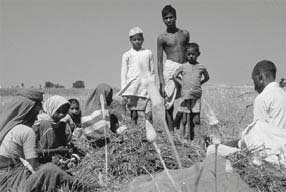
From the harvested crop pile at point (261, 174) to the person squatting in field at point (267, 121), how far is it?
0.20 feet

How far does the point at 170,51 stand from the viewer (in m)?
5.92

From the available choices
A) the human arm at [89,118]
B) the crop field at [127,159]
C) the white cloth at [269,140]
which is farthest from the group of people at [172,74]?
the white cloth at [269,140]

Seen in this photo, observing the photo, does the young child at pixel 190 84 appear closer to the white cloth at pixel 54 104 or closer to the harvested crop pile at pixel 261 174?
the white cloth at pixel 54 104

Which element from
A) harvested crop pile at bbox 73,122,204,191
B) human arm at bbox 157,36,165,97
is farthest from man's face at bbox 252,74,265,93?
human arm at bbox 157,36,165,97

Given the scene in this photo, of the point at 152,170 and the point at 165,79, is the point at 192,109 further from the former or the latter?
the point at 152,170

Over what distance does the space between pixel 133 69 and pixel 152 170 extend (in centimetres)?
223

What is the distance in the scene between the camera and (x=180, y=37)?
19.2ft

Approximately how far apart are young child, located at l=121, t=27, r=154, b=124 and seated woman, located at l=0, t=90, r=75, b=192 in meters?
2.27

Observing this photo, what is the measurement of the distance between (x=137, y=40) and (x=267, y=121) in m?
2.52

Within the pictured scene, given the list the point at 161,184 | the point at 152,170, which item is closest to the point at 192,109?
the point at 152,170

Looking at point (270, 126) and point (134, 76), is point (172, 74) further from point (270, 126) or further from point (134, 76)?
point (270, 126)

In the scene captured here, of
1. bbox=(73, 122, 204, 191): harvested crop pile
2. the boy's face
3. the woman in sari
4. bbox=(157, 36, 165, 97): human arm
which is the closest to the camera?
bbox=(73, 122, 204, 191): harvested crop pile

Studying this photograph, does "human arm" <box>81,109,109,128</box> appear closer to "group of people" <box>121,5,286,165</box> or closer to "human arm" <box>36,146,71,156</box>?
"human arm" <box>36,146,71,156</box>

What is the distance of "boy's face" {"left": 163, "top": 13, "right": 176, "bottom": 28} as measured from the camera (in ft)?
19.0
